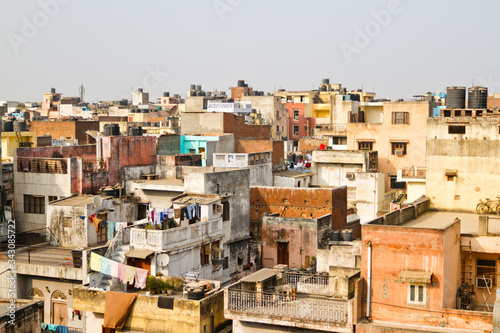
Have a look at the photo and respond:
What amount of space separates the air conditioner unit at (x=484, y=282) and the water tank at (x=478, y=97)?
13.9 meters

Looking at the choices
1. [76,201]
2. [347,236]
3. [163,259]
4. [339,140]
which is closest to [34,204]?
[76,201]

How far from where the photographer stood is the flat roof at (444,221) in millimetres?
25983

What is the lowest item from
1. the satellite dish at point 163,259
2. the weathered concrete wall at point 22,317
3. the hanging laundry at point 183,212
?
the weathered concrete wall at point 22,317

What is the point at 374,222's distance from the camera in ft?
78.2

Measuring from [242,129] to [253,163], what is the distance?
14703 millimetres

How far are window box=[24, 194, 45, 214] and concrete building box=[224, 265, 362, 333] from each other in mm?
13909

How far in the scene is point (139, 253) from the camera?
2784cm

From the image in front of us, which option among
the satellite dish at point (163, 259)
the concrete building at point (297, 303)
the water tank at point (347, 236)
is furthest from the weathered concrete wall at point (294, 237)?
the satellite dish at point (163, 259)

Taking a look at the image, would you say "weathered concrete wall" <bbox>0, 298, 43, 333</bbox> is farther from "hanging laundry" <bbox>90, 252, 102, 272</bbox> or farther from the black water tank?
the black water tank

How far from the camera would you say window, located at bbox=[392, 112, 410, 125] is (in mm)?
51344

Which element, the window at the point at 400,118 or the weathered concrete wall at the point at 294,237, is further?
the window at the point at 400,118

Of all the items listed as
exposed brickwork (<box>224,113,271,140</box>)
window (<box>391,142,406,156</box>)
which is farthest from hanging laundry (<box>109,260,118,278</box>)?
exposed brickwork (<box>224,113,271,140</box>)

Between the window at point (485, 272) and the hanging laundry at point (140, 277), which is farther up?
the window at point (485, 272)

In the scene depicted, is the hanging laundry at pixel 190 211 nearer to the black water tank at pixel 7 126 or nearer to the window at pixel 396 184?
the black water tank at pixel 7 126
